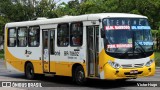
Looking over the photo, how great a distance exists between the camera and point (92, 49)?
16625 mm

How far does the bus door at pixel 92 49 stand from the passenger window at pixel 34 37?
14.3ft

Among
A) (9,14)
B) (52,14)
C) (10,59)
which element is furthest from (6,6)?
(10,59)

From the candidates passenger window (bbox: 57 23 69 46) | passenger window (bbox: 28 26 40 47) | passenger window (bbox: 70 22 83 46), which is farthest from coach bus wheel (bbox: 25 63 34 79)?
passenger window (bbox: 70 22 83 46)

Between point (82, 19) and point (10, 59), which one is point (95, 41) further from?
point (10, 59)

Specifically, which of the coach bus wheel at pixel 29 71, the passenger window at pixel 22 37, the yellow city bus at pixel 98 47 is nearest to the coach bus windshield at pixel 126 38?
the yellow city bus at pixel 98 47

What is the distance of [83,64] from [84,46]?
71 centimetres

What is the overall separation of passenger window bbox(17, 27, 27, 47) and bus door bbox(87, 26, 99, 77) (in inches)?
225

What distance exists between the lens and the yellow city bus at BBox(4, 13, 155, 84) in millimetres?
15883

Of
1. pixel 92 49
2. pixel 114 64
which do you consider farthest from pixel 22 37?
pixel 114 64

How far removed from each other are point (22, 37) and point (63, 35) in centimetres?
408

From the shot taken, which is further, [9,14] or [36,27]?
[9,14]

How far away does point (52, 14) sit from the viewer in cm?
5609

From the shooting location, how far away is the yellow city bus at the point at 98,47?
15883 millimetres

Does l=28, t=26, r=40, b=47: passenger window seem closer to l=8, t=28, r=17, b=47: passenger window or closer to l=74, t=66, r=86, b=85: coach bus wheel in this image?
l=8, t=28, r=17, b=47: passenger window
